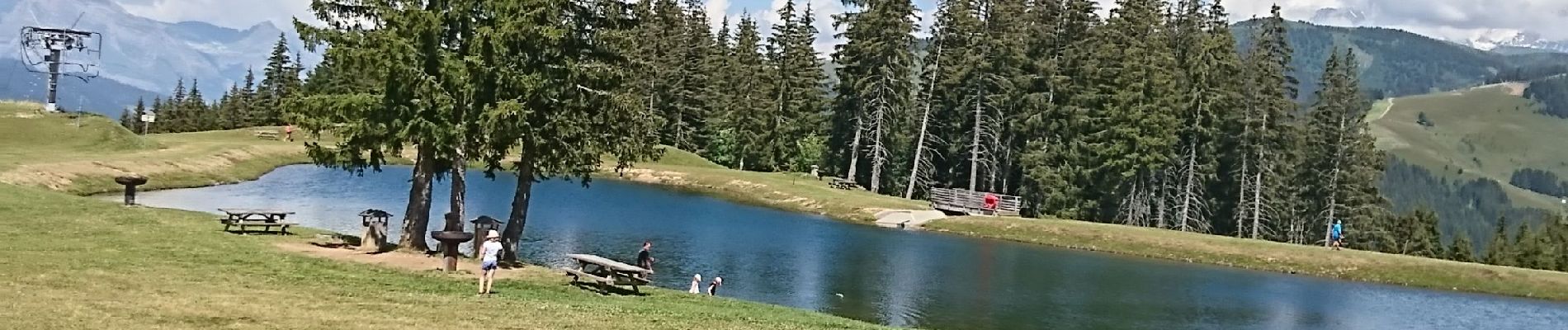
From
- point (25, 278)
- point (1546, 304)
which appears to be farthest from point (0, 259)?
point (1546, 304)

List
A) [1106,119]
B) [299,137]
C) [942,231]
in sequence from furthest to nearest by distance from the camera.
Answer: [299,137], [1106,119], [942,231]

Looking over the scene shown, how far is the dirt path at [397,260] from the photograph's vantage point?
25.8 m

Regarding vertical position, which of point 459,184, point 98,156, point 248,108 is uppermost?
point 248,108

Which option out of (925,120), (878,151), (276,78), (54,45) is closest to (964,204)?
(925,120)

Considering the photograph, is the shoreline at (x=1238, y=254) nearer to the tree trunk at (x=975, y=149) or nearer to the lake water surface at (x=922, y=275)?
the lake water surface at (x=922, y=275)

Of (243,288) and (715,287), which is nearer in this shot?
(243,288)

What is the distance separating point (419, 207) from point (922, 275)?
57.8ft

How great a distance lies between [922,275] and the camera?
40.0 meters

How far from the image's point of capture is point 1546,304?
46.3 meters

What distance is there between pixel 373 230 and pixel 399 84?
3675mm

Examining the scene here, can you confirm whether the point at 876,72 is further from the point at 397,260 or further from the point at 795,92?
the point at 397,260

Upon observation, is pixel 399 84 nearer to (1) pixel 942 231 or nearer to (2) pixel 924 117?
(1) pixel 942 231

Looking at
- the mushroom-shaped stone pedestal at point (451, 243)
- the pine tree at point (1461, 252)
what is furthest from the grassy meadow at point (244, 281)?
the pine tree at point (1461, 252)

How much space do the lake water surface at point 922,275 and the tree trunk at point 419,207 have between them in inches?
266
